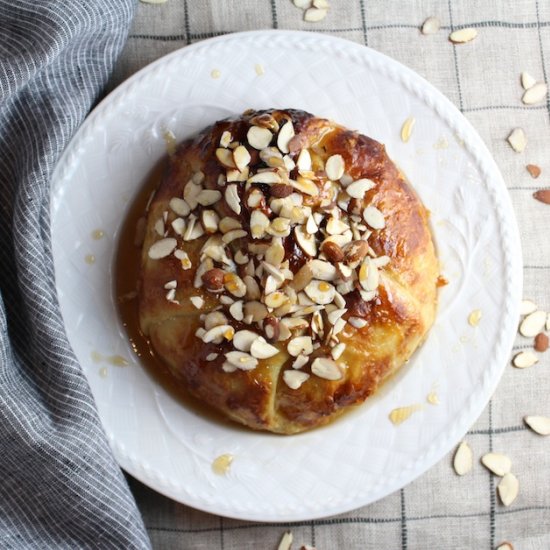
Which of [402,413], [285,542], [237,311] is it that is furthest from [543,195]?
[285,542]

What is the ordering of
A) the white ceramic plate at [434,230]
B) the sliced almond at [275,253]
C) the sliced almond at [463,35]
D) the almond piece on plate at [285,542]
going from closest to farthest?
the sliced almond at [275,253] < the white ceramic plate at [434,230] < the almond piece on plate at [285,542] < the sliced almond at [463,35]

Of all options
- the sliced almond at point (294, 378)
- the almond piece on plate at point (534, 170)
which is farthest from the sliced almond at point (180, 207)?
the almond piece on plate at point (534, 170)

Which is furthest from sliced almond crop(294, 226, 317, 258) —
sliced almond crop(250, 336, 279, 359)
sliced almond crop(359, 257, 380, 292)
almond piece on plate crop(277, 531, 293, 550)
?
almond piece on plate crop(277, 531, 293, 550)

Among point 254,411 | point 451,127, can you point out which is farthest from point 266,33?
point 254,411

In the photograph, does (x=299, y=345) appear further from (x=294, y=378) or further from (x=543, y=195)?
(x=543, y=195)

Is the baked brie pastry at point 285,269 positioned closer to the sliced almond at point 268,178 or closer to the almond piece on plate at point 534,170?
the sliced almond at point 268,178

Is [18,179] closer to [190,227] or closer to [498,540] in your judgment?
[190,227]
